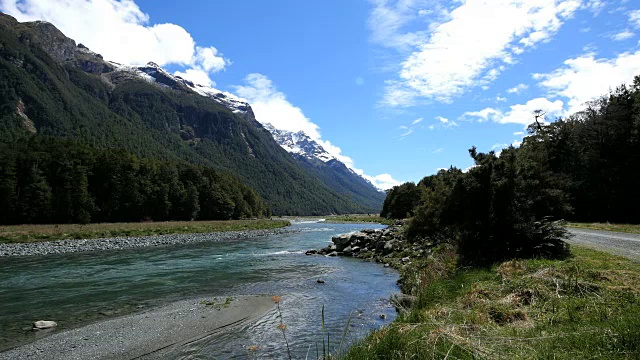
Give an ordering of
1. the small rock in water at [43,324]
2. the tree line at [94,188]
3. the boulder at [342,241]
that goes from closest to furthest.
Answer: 1. the small rock in water at [43,324]
2. the boulder at [342,241]
3. the tree line at [94,188]

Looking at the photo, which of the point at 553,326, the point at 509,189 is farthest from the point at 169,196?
the point at 553,326

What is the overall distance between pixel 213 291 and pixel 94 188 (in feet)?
259

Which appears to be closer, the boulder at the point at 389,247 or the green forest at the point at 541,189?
the green forest at the point at 541,189

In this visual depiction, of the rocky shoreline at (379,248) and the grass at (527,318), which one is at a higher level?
the grass at (527,318)

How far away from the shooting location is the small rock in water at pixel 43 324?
40.3 feet

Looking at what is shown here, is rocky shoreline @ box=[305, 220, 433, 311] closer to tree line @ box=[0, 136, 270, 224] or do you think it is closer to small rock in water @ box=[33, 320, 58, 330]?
small rock in water @ box=[33, 320, 58, 330]

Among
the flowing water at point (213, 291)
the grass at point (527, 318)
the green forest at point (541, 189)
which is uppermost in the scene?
the green forest at point (541, 189)

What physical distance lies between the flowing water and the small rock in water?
0.34 meters

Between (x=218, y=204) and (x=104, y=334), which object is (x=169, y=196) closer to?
(x=218, y=204)

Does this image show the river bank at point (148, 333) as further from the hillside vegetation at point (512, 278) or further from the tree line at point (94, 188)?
the tree line at point (94, 188)

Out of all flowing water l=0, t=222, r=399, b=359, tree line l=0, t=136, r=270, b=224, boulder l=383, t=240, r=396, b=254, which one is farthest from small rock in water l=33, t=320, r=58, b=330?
tree line l=0, t=136, r=270, b=224

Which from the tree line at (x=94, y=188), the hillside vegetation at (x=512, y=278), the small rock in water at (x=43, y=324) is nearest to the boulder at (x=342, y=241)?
the hillside vegetation at (x=512, y=278)

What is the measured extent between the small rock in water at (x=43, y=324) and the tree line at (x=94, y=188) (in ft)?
236

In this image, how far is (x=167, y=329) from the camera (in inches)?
482
